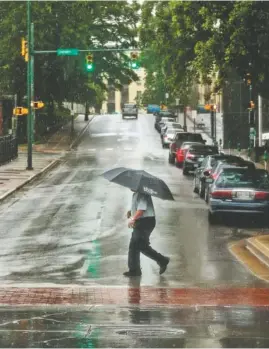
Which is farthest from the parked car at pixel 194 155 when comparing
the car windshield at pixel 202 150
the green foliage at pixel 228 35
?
the green foliage at pixel 228 35

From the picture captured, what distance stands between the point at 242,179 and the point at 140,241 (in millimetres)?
8582

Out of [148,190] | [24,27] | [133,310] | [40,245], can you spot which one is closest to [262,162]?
[24,27]

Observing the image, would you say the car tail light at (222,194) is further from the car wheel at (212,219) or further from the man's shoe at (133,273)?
the man's shoe at (133,273)

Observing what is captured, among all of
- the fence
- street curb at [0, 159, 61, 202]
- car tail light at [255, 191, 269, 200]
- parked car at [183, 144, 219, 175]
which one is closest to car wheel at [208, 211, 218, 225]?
car tail light at [255, 191, 269, 200]

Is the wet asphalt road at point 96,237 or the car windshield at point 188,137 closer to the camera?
the wet asphalt road at point 96,237

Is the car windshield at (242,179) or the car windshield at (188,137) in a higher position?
the car windshield at (188,137)

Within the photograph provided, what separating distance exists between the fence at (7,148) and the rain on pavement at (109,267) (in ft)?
35.0

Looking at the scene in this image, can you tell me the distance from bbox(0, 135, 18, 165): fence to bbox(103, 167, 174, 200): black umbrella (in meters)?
31.8

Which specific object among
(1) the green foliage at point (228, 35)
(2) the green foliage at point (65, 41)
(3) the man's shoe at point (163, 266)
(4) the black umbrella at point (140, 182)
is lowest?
(3) the man's shoe at point (163, 266)

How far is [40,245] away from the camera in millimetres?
18109

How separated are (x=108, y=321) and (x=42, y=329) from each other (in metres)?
0.93

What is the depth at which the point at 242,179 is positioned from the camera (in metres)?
22.3

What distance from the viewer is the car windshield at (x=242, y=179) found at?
22.0 metres

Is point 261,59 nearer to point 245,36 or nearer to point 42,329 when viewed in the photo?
point 245,36
